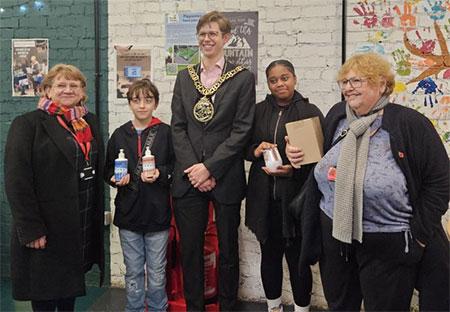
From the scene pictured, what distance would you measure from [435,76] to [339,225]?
4.99ft

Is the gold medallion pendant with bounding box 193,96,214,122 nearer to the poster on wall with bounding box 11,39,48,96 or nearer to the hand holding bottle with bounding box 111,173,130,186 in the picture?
the hand holding bottle with bounding box 111,173,130,186

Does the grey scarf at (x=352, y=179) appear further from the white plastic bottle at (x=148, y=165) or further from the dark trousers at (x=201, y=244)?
the white plastic bottle at (x=148, y=165)

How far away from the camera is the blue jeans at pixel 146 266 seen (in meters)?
2.61

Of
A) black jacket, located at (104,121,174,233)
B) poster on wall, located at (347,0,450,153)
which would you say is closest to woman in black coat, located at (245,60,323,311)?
black jacket, located at (104,121,174,233)

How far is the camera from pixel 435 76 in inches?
112

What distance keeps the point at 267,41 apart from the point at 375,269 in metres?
1.79

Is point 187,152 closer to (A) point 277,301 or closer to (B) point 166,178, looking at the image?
(B) point 166,178

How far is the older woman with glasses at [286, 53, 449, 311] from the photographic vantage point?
1845mm

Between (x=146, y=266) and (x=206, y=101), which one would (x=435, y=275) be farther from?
(x=146, y=266)

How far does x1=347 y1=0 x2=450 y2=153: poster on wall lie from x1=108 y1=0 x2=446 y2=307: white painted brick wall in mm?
46

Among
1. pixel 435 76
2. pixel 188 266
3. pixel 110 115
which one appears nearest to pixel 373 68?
pixel 435 76

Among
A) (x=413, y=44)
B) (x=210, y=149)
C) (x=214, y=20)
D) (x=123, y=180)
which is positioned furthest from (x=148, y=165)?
(x=413, y=44)

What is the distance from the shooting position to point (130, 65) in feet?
10.8

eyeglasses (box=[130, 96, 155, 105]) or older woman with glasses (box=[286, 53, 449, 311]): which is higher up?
eyeglasses (box=[130, 96, 155, 105])
